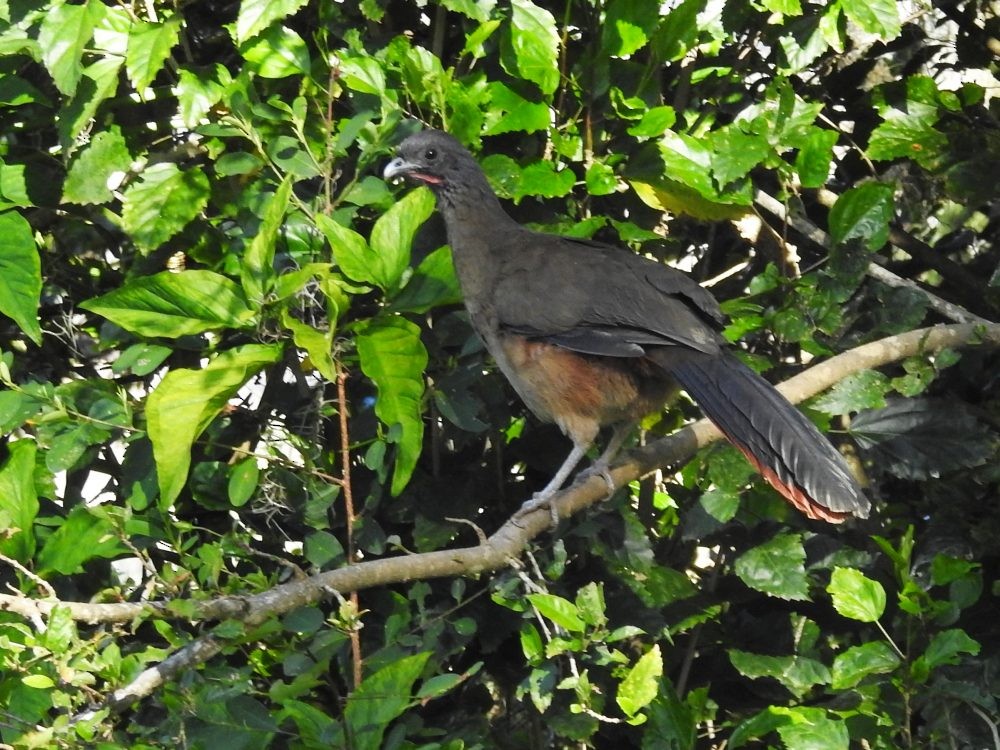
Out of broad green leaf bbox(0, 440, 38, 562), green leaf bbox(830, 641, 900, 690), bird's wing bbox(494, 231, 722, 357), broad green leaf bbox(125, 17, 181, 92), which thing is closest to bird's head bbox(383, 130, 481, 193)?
bird's wing bbox(494, 231, 722, 357)

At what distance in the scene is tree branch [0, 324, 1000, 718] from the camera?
2.41 metres

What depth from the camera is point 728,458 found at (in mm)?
3428

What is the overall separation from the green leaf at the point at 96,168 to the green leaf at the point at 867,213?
1.89 meters

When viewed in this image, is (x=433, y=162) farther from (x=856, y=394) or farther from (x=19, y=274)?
(x=856, y=394)

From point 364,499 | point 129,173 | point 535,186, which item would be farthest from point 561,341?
point 129,173

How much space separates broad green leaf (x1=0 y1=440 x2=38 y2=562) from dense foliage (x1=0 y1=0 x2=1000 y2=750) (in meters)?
0.01

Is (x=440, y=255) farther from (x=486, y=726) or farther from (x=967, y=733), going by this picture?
(x=967, y=733)

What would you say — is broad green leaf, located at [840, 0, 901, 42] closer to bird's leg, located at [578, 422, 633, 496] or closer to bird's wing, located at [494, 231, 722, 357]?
bird's wing, located at [494, 231, 722, 357]

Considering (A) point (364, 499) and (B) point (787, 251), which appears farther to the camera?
(B) point (787, 251)

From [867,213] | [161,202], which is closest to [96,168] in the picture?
[161,202]

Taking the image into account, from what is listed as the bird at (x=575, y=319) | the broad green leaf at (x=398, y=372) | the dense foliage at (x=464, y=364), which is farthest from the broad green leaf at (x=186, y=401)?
the bird at (x=575, y=319)

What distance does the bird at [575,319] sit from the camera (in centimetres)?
355

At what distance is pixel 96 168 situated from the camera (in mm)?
3469

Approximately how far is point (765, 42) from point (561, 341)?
1.10 metres
